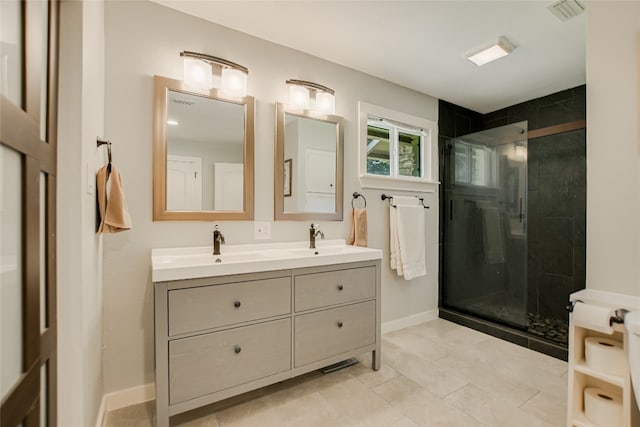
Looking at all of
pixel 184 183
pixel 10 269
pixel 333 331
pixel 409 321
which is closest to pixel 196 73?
pixel 184 183

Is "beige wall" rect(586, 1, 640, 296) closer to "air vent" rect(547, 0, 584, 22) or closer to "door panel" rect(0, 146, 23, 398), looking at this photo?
"air vent" rect(547, 0, 584, 22)

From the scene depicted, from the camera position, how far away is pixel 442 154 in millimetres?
3309

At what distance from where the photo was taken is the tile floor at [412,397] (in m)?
1.65

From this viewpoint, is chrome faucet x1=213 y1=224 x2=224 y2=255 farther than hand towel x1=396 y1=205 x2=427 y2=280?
No

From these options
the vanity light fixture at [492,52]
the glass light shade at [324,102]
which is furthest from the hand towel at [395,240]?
the vanity light fixture at [492,52]

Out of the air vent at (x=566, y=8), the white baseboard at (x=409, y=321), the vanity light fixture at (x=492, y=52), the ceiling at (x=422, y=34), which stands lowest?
the white baseboard at (x=409, y=321)

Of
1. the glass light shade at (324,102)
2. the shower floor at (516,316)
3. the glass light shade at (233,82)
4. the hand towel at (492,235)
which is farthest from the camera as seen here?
the hand towel at (492,235)

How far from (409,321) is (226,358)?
6.78 ft

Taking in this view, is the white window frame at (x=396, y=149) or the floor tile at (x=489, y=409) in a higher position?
the white window frame at (x=396, y=149)

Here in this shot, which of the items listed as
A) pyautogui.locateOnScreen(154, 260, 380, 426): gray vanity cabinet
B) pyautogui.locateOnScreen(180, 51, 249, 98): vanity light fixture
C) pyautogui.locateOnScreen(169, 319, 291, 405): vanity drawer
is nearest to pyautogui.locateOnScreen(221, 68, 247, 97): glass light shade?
pyautogui.locateOnScreen(180, 51, 249, 98): vanity light fixture

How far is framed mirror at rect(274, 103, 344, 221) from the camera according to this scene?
2264 millimetres

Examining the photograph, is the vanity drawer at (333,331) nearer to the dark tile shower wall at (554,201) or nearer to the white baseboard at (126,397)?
the white baseboard at (126,397)

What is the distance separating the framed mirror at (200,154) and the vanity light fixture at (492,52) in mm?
1823

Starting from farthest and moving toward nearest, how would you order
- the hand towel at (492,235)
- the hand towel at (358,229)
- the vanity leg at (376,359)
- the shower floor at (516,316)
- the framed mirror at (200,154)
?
1. the hand towel at (492,235)
2. the shower floor at (516,316)
3. the hand towel at (358,229)
4. the vanity leg at (376,359)
5. the framed mirror at (200,154)
